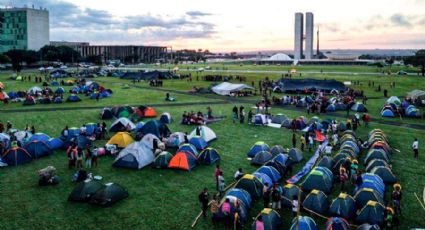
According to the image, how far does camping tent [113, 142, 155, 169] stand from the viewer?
21891 mm

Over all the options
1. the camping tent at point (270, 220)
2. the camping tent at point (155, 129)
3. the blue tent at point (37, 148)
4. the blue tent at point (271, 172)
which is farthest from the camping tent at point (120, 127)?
the camping tent at point (270, 220)

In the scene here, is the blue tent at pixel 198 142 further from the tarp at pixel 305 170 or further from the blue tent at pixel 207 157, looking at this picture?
the tarp at pixel 305 170

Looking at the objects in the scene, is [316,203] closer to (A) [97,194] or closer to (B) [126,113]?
(A) [97,194]

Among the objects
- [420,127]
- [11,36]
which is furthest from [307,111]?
[11,36]

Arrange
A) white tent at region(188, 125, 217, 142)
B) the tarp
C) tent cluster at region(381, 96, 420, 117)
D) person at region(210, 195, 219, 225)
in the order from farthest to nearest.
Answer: tent cluster at region(381, 96, 420, 117) → white tent at region(188, 125, 217, 142) → the tarp → person at region(210, 195, 219, 225)

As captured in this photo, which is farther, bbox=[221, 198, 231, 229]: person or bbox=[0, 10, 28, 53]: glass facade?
bbox=[0, 10, 28, 53]: glass facade

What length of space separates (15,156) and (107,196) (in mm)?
9049

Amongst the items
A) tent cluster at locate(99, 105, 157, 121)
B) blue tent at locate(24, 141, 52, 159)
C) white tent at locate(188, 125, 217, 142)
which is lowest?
blue tent at locate(24, 141, 52, 159)

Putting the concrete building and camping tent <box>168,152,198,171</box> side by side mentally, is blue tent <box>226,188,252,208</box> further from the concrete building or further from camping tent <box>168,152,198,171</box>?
the concrete building

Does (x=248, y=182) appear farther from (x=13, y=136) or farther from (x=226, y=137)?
(x=13, y=136)

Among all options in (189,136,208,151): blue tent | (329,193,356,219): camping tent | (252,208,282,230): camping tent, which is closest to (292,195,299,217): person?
(252,208,282,230): camping tent

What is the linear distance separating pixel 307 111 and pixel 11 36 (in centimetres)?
15314

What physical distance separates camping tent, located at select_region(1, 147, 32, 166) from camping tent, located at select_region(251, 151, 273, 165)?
13.6 m

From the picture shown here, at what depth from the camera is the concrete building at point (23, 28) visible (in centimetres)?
15425
